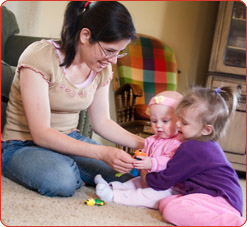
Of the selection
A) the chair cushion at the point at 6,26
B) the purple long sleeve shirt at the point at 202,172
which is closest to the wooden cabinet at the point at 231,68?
the chair cushion at the point at 6,26

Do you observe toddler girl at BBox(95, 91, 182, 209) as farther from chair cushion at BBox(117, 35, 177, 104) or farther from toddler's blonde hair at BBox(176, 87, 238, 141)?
chair cushion at BBox(117, 35, 177, 104)

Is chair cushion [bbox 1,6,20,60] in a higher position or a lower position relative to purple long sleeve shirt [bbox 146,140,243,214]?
higher

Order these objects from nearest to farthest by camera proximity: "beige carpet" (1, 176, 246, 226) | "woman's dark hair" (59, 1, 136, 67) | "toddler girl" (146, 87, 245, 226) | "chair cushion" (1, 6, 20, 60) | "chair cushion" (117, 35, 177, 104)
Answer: "beige carpet" (1, 176, 246, 226)
"toddler girl" (146, 87, 245, 226)
"woman's dark hair" (59, 1, 136, 67)
"chair cushion" (1, 6, 20, 60)
"chair cushion" (117, 35, 177, 104)

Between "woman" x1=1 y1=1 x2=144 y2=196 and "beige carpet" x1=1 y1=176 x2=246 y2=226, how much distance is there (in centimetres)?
6

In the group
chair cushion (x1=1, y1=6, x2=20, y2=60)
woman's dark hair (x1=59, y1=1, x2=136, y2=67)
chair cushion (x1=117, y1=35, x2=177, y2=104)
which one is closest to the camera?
woman's dark hair (x1=59, y1=1, x2=136, y2=67)

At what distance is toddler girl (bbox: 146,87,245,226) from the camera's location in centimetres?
131

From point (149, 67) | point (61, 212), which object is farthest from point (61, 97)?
point (149, 67)

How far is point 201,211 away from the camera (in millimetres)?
1300

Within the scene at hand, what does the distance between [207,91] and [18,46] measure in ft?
4.27

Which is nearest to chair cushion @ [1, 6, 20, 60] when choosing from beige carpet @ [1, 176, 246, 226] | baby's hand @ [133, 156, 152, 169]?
beige carpet @ [1, 176, 246, 226]

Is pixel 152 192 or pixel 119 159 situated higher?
pixel 119 159

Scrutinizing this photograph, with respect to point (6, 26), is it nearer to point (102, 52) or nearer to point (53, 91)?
point (53, 91)

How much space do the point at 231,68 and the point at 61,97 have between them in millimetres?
1912

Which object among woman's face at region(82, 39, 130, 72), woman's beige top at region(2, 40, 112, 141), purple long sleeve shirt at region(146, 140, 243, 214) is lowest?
purple long sleeve shirt at region(146, 140, 243, 214)
